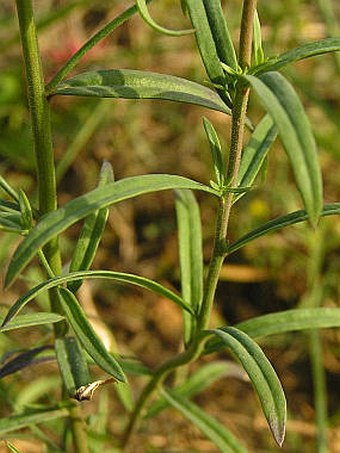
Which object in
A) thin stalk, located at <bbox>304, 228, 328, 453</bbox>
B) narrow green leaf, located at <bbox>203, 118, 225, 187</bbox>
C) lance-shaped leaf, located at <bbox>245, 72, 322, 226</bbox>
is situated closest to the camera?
lance-shaped leaf, located at <bbox>245, 72, 322, 226</bbox>

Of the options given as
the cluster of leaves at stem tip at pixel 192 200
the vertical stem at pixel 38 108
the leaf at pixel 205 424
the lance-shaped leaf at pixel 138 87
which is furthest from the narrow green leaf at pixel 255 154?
the leaf at pixel 205 424

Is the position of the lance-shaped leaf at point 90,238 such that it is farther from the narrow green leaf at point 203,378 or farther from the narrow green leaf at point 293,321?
the narrow green leaf at point 203,378

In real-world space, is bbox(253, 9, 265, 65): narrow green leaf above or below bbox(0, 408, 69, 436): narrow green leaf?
above

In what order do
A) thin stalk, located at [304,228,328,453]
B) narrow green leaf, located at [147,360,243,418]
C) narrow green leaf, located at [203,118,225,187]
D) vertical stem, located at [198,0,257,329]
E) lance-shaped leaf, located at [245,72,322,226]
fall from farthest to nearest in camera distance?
thin stalk, located at [304,228,328,453]
narrow green leaf, located at [147,360,243,418]
narrow green leaf, located at [203,118,225,187]
vertical stem, located at [198,0,257,329]
lance-shaped leaf, located at [245,72,322,226]

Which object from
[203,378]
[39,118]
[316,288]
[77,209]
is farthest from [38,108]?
[316,288]

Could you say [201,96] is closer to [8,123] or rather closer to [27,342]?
[27,342]

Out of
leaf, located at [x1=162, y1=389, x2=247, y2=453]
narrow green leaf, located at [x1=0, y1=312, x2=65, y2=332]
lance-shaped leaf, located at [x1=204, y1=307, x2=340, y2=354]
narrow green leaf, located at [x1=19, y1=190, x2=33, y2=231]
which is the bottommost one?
leaf, located at [x1=162, y1=389, x2=247, y2=453]

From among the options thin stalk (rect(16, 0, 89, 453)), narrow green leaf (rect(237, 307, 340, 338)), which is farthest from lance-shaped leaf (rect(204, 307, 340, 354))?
thin stalk (rect(16, 0, 89, 453))

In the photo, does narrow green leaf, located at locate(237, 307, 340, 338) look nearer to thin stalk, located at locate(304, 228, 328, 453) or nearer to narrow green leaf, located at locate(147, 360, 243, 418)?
narrow green leaf, located at locate(147, 360, 243, 418)

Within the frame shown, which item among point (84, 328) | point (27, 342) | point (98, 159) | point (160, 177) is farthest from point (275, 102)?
point (98, 159)
